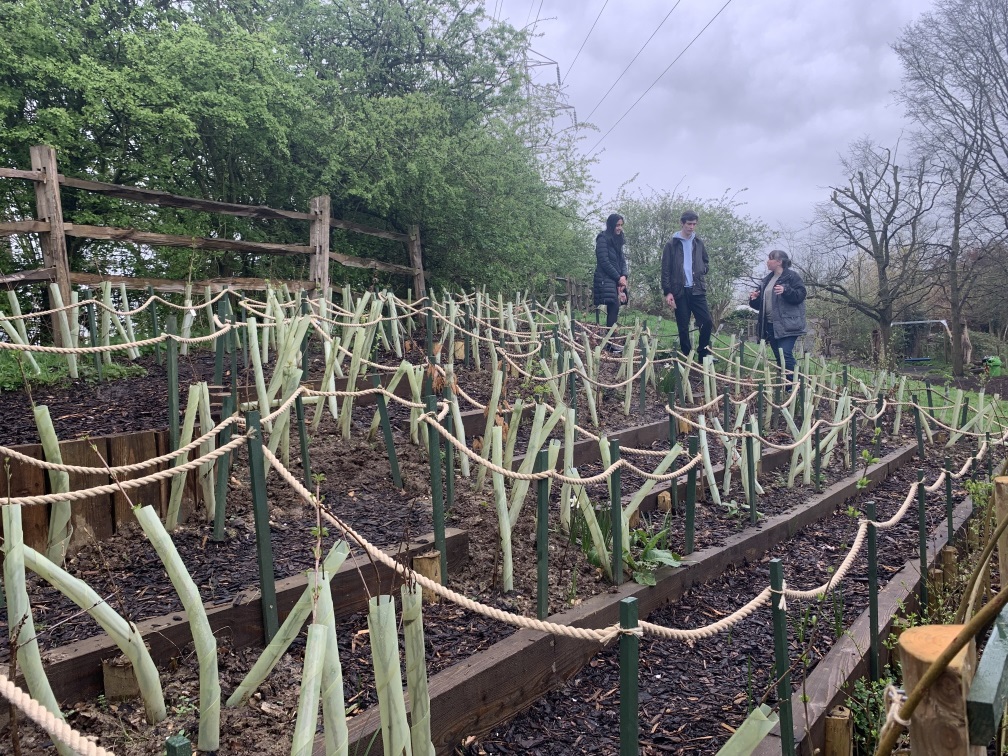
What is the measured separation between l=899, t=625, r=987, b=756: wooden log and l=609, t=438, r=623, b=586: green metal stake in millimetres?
1599

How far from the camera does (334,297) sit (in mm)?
8617

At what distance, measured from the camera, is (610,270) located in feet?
25.9

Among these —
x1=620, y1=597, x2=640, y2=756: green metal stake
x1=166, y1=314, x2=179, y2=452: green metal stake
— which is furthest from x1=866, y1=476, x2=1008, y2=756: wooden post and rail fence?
x1=166, y1=314, x2=179, y2=452: green metal stake

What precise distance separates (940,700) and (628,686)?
0.60m

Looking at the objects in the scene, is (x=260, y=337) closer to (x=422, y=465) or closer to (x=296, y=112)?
(x=422, y=465)

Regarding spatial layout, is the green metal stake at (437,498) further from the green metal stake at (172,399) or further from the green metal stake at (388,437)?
the green metal stake at (172,399)

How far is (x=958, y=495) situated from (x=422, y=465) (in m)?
4.11

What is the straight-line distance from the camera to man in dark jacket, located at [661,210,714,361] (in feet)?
24.6

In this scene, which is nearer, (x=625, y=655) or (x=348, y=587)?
(x=625, y=655)

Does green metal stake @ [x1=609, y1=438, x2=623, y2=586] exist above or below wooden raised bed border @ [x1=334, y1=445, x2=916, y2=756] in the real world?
above

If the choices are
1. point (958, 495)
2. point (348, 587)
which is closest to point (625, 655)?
point (348, 587)

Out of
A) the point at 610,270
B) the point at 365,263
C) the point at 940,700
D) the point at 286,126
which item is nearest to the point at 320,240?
the point at 365,263

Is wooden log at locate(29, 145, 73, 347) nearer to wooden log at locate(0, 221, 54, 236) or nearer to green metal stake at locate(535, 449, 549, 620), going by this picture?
wooden log at locate(0, 221, 54, 236)

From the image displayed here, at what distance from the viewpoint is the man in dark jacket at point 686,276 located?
750 centimetres
